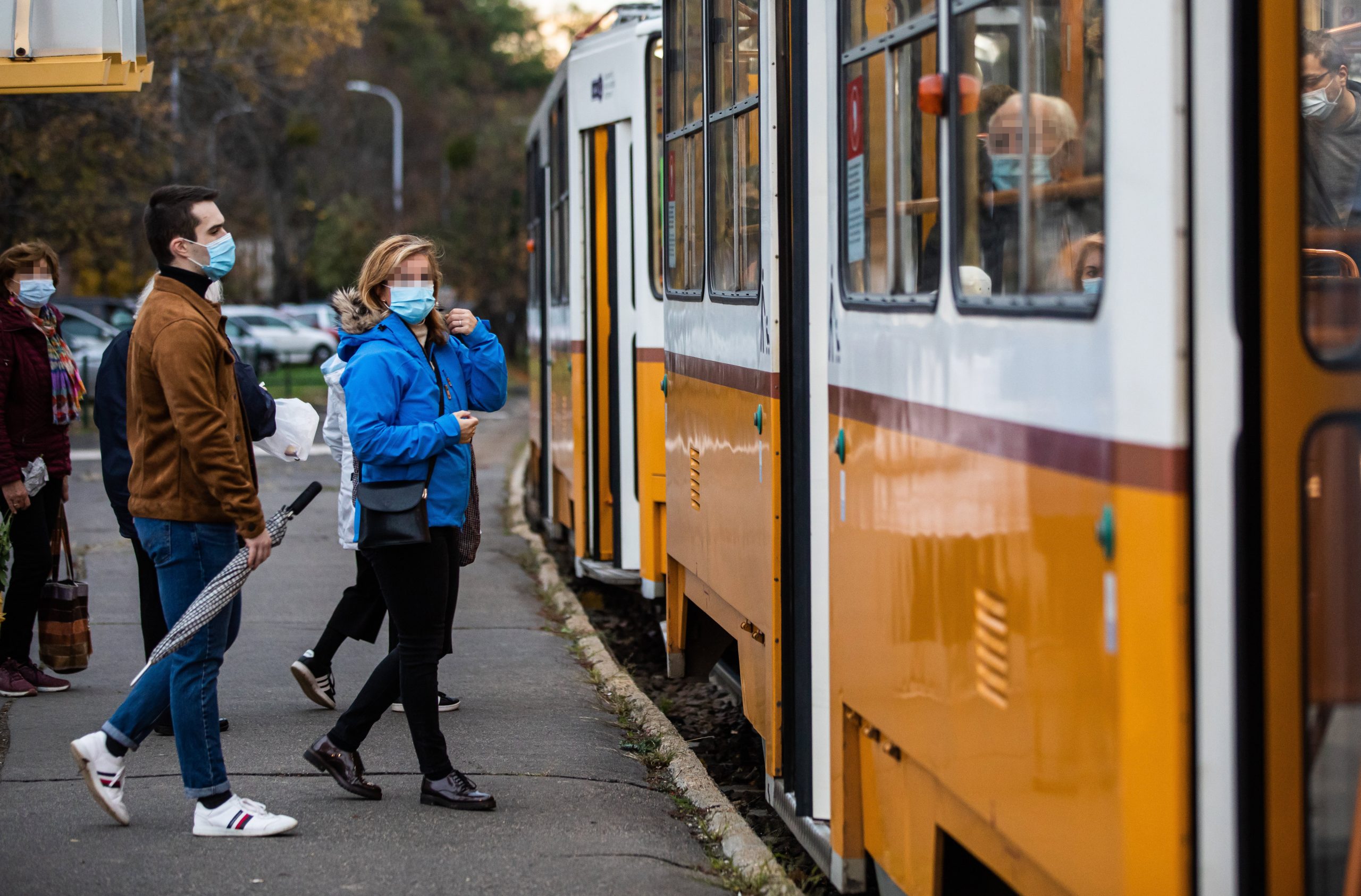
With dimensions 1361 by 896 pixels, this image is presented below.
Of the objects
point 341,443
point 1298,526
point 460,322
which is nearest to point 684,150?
point 460,322

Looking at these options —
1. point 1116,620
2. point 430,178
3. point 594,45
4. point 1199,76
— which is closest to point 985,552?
point 1116,620

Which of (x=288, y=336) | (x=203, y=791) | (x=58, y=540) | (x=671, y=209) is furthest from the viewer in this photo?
(x=288, y=336)

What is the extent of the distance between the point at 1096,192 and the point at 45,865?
342cm

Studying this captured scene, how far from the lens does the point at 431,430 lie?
15.4 feet

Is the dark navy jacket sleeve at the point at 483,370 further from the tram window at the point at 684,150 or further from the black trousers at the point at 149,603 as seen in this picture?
the black trousers at the point at 149,603

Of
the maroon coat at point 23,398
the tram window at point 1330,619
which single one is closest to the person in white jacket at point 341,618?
the maroon coat at point 23,398

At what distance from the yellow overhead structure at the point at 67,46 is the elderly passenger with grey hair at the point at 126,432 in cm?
77

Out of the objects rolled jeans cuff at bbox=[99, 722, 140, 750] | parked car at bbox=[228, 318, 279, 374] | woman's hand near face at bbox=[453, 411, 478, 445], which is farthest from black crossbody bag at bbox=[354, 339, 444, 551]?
parked car at bbox=[228, 318, 279, 374]

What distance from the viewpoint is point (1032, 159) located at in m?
2.72

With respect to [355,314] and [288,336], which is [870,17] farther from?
[288,336]

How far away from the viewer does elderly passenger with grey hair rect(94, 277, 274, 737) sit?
5566 millimetres

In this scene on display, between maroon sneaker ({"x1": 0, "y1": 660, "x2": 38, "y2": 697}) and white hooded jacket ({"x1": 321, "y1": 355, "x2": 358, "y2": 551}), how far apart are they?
4.59 ft

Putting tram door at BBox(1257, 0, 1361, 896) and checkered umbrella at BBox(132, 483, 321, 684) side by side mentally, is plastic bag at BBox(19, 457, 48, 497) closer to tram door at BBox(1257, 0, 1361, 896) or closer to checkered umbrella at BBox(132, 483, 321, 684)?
checkered umbrella at BBox(132, 483, 321, 684)

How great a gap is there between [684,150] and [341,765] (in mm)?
2424
